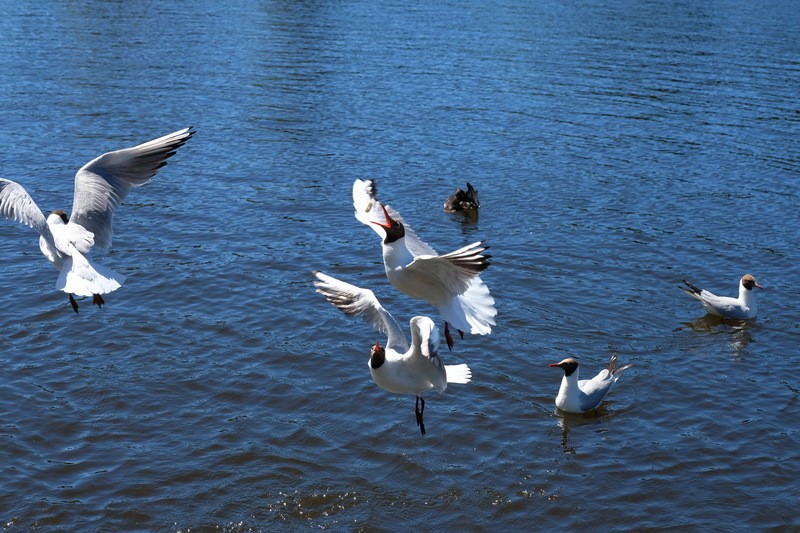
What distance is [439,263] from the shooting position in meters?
9.77

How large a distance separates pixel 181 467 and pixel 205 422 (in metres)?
1.10

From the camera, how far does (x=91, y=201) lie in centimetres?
1325

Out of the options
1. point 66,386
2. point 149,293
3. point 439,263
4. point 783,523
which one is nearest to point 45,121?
point 149,293

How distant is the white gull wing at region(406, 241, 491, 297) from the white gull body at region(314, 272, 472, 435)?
70cm

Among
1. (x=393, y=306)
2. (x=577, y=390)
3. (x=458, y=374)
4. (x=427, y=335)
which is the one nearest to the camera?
(x=427, y=335)

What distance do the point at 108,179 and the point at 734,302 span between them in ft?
34.1

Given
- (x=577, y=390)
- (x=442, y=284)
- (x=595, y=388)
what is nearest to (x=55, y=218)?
(x=442, y=284)

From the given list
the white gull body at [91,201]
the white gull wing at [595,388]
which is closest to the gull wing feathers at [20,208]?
the white gull body at [91,201]

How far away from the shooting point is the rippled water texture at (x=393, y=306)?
11.6 m

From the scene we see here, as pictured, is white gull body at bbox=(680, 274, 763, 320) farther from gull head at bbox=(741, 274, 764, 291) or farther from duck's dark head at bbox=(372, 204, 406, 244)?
duck's dark head at bbox=(372, 204, 406, 244)

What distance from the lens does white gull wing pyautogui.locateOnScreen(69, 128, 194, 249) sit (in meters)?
13.2

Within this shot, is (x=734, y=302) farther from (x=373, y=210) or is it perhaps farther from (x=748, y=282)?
(x=373, y=210)

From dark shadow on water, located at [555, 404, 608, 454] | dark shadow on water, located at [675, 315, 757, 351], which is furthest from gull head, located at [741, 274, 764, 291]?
dark shadow on water, located at [555, 404, 608, 454]

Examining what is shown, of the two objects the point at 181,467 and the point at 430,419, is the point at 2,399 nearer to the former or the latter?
the point at 181,467
